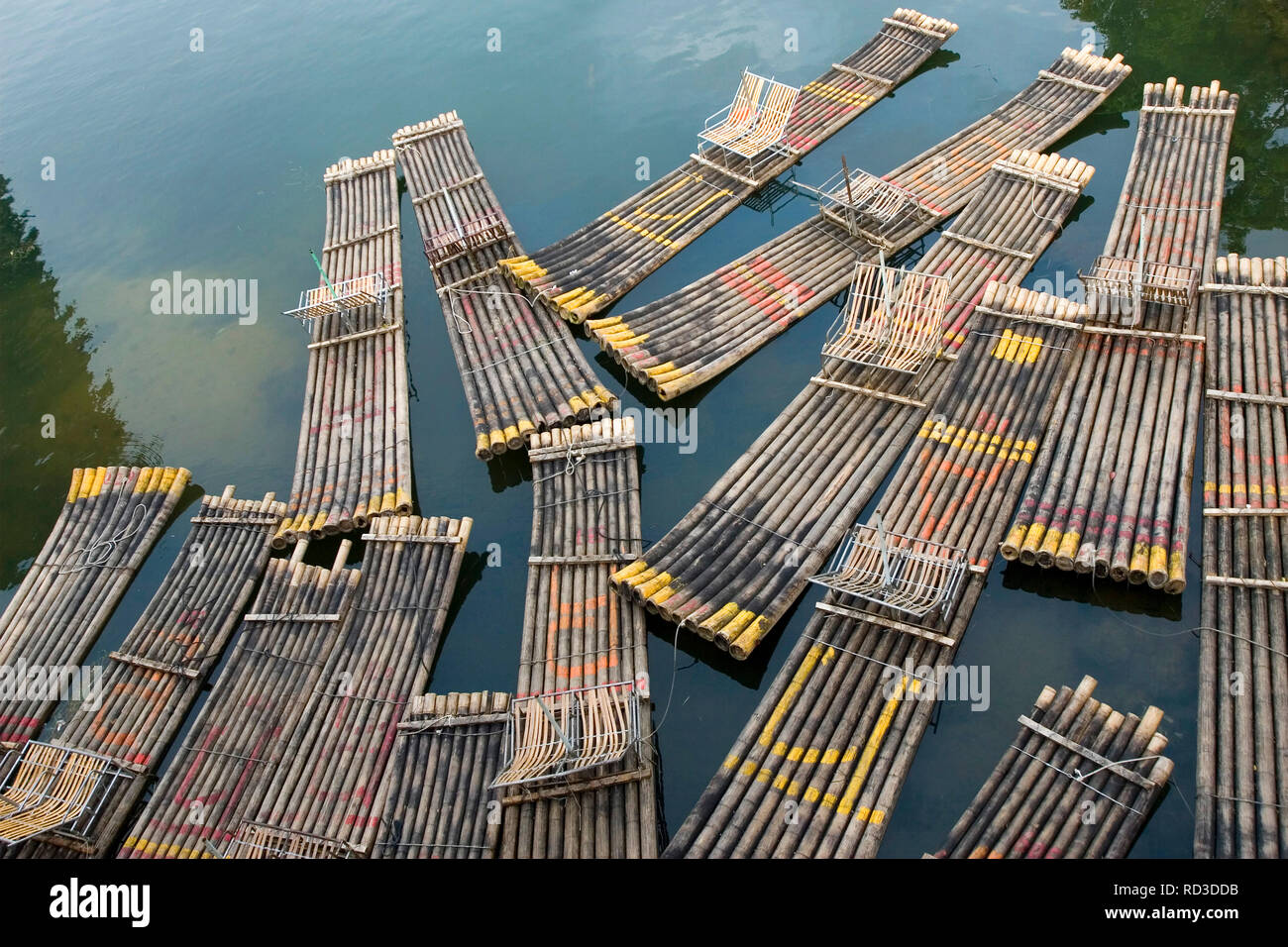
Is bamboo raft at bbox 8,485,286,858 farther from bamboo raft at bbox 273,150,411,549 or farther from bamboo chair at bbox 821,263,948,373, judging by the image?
bamboo chair at bbox 821,263,948,373

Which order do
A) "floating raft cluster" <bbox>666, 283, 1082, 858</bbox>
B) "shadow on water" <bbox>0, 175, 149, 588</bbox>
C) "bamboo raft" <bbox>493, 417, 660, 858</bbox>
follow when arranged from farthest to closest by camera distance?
"shadow on water" <bbox>0, 175, 149, 588</bbox>
"bamboo raft" <bbox>493, 417, 660, 858</bbox>
"floating raft cluster" <bbox>666, 283, 1082, 858</bbox>

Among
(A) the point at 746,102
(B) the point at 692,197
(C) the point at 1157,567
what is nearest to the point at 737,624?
(C) the point at 1157,567

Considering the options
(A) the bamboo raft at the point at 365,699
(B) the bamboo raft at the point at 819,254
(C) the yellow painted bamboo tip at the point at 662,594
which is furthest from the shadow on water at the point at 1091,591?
(A) the bamboo raft at the point at 365,699

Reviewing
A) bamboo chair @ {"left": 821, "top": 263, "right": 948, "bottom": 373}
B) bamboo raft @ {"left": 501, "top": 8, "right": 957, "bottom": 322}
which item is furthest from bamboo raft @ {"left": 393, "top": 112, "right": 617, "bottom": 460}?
bamboo chair @ {"left": 821, "top": 263, "right": 948, "bottom": 373}

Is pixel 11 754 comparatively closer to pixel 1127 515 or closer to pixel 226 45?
pixel 1127 515

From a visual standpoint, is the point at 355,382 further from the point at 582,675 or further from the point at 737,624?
the point at 737,624

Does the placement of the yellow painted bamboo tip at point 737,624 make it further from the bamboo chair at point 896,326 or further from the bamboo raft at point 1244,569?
the bamboo raft at point 1244,569
